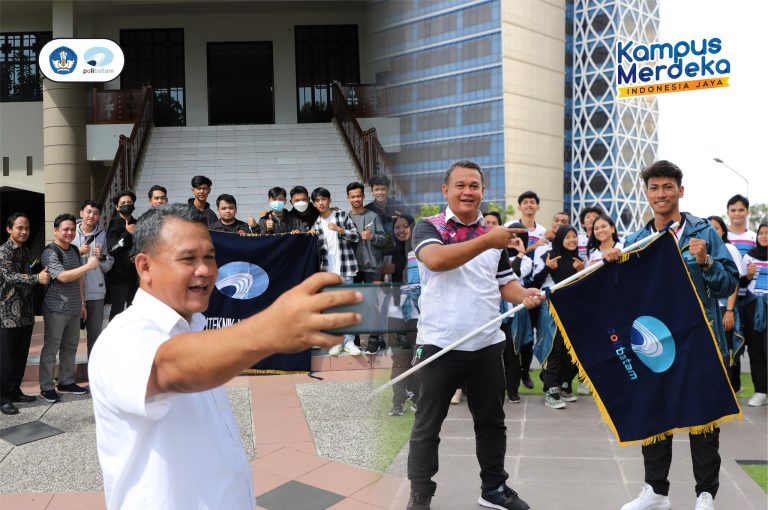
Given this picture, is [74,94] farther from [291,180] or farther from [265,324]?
[265,324]

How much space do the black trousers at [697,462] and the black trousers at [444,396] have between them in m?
0.61

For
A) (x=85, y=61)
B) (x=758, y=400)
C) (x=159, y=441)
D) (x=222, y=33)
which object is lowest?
(x=758, y=400)

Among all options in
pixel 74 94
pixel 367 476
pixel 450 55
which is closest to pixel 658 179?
pixel 450 55

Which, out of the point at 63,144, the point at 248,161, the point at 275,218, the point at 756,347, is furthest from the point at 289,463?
the point at 63,144

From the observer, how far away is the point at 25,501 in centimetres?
266

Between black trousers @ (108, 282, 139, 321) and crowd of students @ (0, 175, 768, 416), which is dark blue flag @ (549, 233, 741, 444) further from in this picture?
black trousers @ (108, 282, 139, 321)

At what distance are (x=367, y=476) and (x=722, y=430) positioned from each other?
7.10 ft

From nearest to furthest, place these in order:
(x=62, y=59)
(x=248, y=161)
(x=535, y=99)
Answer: (x=248, y=161), (x=62, y=59), (x=535, y=99)

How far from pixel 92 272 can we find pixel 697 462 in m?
3.86

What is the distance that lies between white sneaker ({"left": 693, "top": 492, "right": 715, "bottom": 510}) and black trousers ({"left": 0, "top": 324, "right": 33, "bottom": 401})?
3.84 m

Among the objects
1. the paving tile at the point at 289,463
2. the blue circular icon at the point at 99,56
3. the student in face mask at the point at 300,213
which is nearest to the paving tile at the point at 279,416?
the paving tile at the point at 289,463

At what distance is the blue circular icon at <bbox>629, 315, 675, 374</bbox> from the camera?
234 centimetres

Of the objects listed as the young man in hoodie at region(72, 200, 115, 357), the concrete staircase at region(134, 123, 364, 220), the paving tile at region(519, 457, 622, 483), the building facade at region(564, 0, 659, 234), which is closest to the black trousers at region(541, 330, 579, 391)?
the paving tile at region(519, 457, 622, 483)

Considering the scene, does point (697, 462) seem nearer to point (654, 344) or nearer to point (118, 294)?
point (654, 344)
